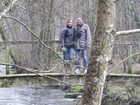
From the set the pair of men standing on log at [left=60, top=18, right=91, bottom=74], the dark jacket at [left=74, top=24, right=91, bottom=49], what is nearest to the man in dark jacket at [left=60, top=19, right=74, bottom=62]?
the pair of men standing on log at [left=60, top=18, right=91, bottom=74]

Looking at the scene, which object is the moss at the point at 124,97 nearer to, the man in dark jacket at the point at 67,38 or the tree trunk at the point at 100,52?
the man in dark jacket at the point at 67,38

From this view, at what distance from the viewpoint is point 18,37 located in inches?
901

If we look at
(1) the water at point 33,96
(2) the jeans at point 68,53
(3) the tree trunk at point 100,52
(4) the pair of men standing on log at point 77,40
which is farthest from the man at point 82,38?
(3) the tree trunk at point 100,52

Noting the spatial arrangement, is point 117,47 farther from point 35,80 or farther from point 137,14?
point 137,14

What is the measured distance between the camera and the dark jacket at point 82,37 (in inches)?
560

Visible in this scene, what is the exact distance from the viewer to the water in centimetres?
1546

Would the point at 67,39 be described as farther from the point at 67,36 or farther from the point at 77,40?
the point at 77,40

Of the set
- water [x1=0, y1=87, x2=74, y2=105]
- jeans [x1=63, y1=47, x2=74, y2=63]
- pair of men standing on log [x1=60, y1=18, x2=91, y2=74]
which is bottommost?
water [x1=0, y1=87, x2=74, y2=105]

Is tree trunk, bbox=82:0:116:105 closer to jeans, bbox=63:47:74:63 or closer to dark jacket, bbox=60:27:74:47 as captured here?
jeans, bbox=63:47:74:63

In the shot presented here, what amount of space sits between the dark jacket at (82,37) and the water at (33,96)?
1949 millimetres

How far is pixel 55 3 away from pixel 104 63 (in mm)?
18948

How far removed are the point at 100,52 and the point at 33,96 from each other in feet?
43.2

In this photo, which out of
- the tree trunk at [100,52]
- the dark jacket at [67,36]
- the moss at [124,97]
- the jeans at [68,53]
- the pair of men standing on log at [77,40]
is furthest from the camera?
the moss at [124,97]

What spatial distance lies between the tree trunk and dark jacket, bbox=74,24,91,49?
1072 cm
